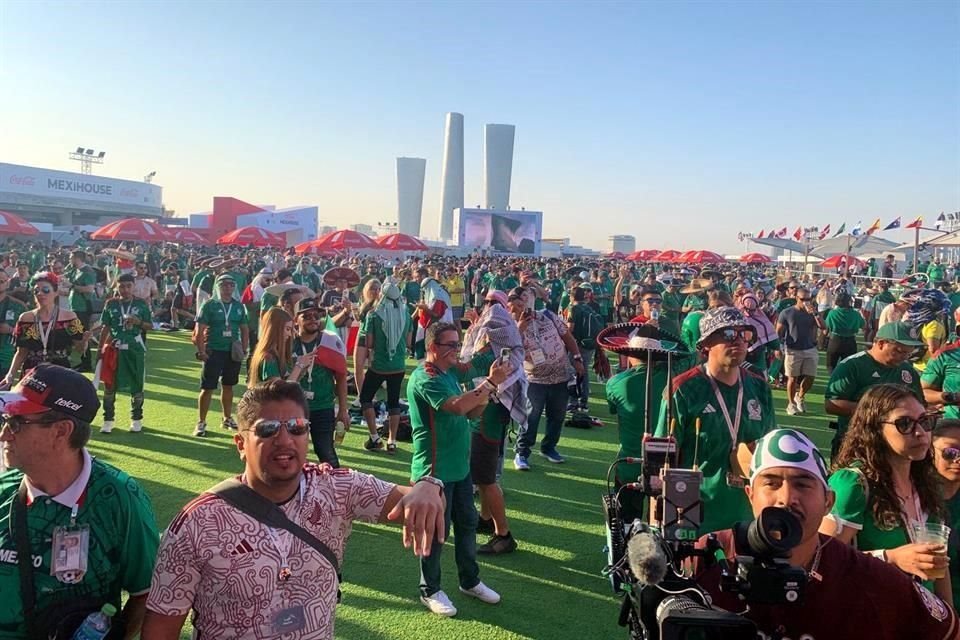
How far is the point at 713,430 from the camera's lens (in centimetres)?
375

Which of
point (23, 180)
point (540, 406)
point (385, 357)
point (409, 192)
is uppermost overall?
point (409, 192)

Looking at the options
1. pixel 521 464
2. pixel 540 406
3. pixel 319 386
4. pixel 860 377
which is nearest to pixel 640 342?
pixel 860 377

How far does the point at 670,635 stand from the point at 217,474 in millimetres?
6277

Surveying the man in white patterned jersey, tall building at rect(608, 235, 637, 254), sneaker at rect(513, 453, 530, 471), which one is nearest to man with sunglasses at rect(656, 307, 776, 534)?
the man in white patterned jersey

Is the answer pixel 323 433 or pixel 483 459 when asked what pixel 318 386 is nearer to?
pixel 323 433

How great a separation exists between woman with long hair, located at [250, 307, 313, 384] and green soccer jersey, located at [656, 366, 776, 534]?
137 inches

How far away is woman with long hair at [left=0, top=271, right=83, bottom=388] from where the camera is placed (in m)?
6.60

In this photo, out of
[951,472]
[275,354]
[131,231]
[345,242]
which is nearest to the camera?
[951,472]

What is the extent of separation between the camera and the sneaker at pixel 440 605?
14.3ft

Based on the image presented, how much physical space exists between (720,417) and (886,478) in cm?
96

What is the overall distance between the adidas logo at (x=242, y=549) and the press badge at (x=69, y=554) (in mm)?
656

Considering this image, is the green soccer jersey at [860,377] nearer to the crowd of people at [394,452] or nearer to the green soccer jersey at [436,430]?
the crowd of people at [394,452]

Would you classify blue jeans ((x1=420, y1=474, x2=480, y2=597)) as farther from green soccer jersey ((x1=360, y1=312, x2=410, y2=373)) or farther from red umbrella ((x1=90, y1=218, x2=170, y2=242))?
A: red umbrella ((x1=90, y1=218, x2=170, y2=242))

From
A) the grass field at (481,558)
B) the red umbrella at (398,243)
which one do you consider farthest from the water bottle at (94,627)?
the red umbrella at (398,243)
